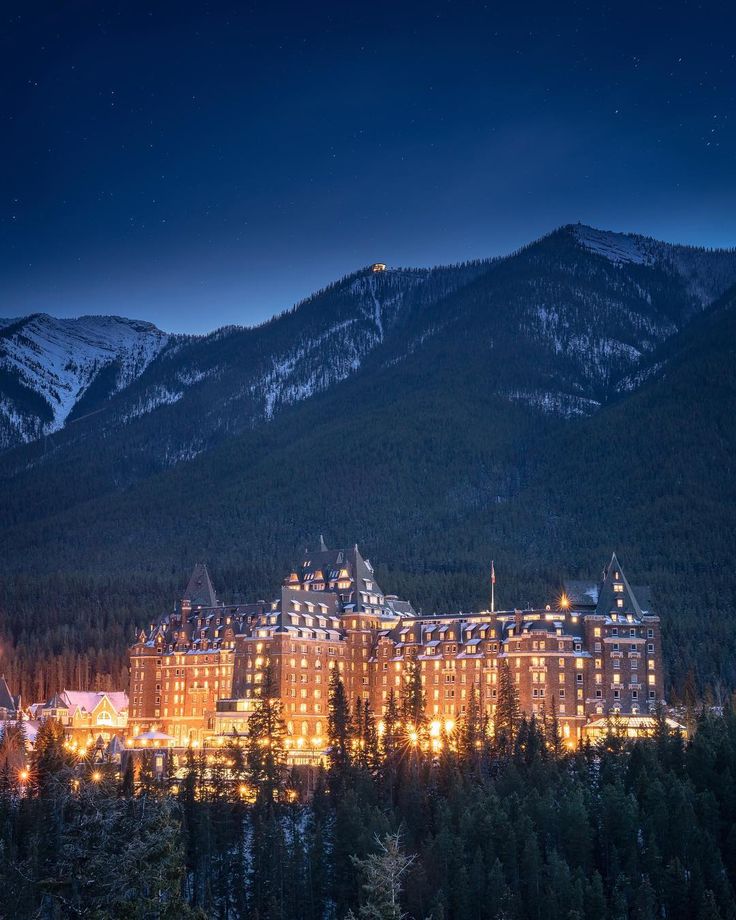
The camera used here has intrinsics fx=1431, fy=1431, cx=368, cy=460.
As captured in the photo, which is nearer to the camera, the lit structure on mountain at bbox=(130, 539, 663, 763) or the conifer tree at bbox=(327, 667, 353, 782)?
the conifer tree at bbox=(327, 667, 353, 782)

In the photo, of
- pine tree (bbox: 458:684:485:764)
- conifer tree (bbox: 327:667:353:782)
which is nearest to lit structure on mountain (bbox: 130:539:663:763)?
pine tree (bbox: 458:684:485:764)

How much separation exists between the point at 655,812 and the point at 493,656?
190 ft

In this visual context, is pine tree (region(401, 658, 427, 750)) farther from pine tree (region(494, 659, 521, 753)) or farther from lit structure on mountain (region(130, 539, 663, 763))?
pine tree (region(494, 659, 521, 753))

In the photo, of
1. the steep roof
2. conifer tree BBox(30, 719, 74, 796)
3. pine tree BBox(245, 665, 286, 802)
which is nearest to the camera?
conifer tree BBox(30, 719, 74, 796)

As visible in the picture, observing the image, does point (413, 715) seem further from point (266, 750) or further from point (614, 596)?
point (614, 596)

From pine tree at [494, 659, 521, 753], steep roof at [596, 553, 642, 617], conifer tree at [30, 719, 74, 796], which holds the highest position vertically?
steep roof at [596, 553, 642, 617]

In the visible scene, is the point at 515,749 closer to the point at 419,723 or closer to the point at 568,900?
the point at 419,723

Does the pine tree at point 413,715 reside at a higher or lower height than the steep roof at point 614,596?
lower

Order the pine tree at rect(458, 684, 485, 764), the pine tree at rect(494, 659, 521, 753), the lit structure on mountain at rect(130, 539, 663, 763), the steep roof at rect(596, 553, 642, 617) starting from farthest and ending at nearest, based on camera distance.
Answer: the steep roof at rect(596, 553, 642, 617), the lit structure on mountain at rect(130, 539, 663, 763), the pine tree at rect(494, 659, 521, 753), the pine tree at rect(458, 684, 485, 764)

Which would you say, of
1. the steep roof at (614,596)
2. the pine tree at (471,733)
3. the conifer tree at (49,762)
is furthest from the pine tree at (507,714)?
the conifer tree at (49,762)

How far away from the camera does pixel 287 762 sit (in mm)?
171625

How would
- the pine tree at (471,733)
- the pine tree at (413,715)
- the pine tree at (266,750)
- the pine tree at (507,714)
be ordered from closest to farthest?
the pine tree at (471,733)
the pine tree at (266,750)
the pine tree at (507,714)
the pine tree at (413,715)

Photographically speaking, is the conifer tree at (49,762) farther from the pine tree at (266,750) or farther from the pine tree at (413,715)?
the pine tree at (413,715)

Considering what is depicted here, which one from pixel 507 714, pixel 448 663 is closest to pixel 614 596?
pixel 448 663
